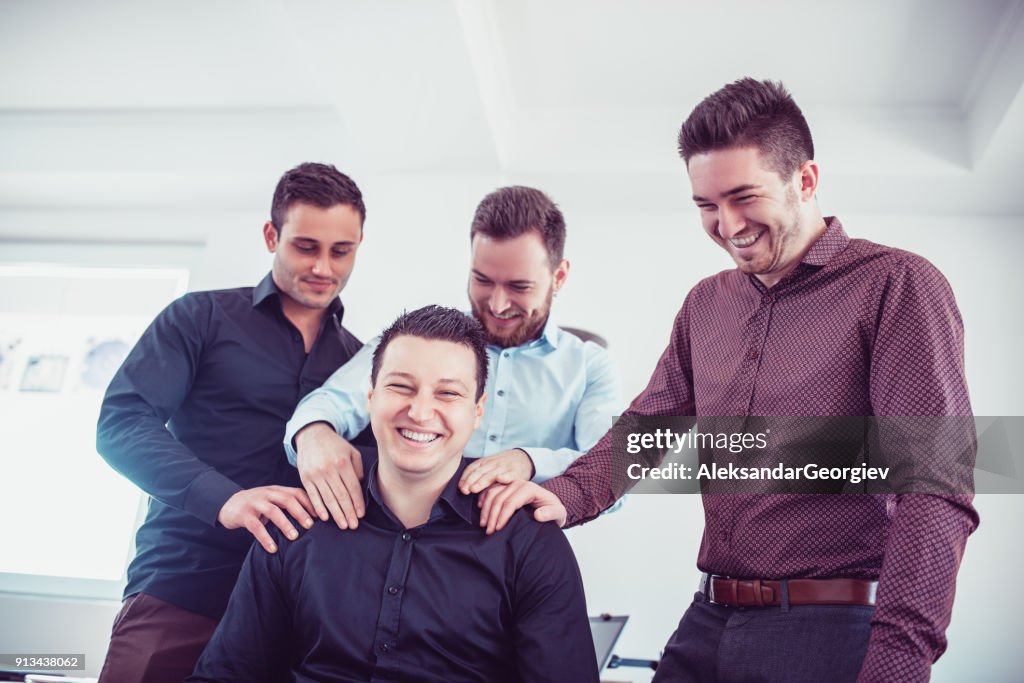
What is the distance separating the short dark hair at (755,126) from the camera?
1.58 metres

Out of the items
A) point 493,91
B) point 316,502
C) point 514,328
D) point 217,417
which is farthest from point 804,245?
point 493,91

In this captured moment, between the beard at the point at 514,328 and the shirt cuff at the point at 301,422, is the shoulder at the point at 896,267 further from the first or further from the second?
the shirt cuff at the point at 301,422

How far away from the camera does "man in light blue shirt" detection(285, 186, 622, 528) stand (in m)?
2.06

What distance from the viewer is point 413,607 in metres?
1.52

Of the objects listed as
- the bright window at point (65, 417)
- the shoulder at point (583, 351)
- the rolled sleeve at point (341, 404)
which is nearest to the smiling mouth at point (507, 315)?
the shoulder at point (583, 351)

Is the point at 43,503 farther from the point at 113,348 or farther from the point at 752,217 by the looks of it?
the point at 752,217

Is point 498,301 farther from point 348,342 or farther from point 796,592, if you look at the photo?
point 796,592

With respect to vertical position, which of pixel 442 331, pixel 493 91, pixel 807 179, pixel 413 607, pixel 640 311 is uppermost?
pixel 493 91

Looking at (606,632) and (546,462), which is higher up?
(546,462)

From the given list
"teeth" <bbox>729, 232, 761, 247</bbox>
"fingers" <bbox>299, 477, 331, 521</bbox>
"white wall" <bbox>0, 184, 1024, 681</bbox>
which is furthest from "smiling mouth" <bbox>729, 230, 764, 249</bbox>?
"white wall" <bbox>0, 184, 1024, 681</bbox>

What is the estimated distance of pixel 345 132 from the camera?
4.21 metres

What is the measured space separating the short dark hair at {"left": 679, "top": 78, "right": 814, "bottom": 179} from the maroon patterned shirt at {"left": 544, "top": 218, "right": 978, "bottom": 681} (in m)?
0.19

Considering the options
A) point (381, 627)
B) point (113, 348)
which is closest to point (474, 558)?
point (381, 627)

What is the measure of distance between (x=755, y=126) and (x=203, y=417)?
1.65m
